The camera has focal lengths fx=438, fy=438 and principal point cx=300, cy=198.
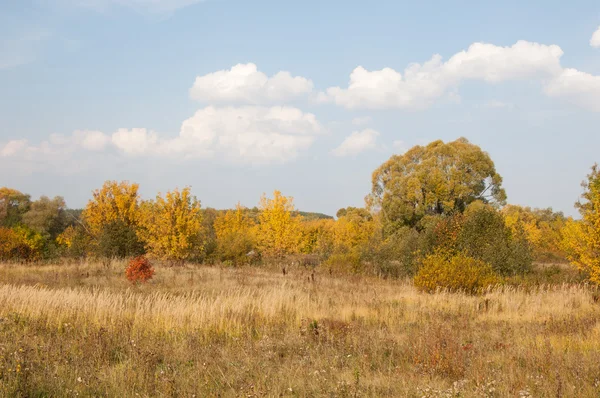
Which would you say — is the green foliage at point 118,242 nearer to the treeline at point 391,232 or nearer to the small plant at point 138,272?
the treeline at point 391,232

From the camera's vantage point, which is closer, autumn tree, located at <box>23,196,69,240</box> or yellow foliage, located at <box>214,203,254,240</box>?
yellow foliage, located at <box>214,203,254,240</box>

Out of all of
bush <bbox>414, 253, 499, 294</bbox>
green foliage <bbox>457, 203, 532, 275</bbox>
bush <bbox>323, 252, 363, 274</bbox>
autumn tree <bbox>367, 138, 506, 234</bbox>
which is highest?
autumn tree <bbox>367, 138, 506, 234</bbox>

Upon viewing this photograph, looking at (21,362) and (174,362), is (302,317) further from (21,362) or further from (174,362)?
(21,362)

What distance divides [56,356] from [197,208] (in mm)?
20681

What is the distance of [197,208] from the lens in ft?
87.2

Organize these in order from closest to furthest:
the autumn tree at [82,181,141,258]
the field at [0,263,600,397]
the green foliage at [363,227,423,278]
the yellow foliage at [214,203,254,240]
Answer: the field at [0,263,600,397] < the green foliage at [363,227,423,278] < the autumn tree at [82,181,141,258] < the yellow foliage at [214,203,254,240]

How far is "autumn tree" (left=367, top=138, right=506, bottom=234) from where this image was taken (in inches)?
1417

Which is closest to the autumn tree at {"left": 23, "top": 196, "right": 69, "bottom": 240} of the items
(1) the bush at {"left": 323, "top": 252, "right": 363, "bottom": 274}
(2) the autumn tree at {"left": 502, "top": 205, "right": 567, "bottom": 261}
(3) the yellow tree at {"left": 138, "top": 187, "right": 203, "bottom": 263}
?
(3) the yellow tree at {"left": 138, "top": 187, "right": 203, "bottom": 263}

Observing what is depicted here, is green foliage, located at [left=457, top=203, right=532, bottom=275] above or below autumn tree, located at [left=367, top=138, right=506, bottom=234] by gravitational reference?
below

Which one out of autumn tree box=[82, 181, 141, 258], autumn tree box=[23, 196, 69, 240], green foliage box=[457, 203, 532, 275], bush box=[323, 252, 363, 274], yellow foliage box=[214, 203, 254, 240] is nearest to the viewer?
green foliage box=[457, 203, 532, 275]

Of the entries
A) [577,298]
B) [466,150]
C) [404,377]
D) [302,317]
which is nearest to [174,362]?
[404,377]

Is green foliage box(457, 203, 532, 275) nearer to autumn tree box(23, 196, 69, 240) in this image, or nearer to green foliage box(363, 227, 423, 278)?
green foliage box(363, 227, 423, 278)

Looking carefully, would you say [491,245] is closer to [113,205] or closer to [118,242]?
[118,242]

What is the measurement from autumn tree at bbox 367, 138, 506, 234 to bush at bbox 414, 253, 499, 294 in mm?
19881
